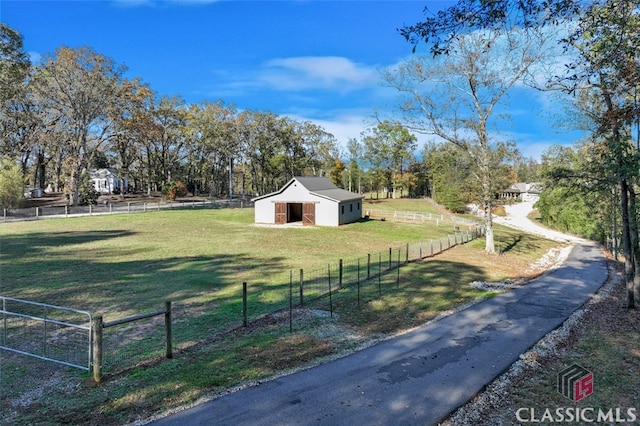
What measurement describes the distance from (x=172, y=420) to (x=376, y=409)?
9.03ft

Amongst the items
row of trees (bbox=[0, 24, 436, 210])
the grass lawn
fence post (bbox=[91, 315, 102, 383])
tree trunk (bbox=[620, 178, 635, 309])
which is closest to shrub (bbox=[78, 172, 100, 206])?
row of trees (bbox=[0, 24, 436, 210])

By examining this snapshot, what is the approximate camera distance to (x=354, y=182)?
72.4 m

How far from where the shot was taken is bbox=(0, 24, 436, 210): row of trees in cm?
3781

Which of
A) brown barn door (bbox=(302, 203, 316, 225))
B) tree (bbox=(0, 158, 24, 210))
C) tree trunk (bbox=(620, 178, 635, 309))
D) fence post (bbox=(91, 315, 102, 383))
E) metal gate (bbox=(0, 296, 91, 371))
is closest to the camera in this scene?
fence post (bbox=(91, 315, 102, 383))

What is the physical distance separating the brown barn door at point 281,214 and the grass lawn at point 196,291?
4.59 metres

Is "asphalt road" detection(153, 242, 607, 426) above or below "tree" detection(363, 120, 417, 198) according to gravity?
below

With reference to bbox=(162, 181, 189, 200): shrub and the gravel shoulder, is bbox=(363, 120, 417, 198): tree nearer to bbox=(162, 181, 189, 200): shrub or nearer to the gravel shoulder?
bbox=(162, 181, 189, 200): shrub

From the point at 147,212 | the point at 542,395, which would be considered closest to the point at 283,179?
the point at 147,212

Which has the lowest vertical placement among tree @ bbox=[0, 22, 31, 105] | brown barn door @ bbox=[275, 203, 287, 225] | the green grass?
the green grass

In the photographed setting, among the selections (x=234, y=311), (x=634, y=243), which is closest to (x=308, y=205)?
(x=234, y=311)

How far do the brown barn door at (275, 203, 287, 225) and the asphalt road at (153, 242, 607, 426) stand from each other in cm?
2550

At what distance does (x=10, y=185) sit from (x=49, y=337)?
112 feet

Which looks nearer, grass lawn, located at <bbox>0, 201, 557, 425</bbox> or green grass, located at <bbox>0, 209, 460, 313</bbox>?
grass lawn, located at <bbox>0, 201, 557, 425</bbox>

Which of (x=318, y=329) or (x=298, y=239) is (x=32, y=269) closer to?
(x=318, y=329)
